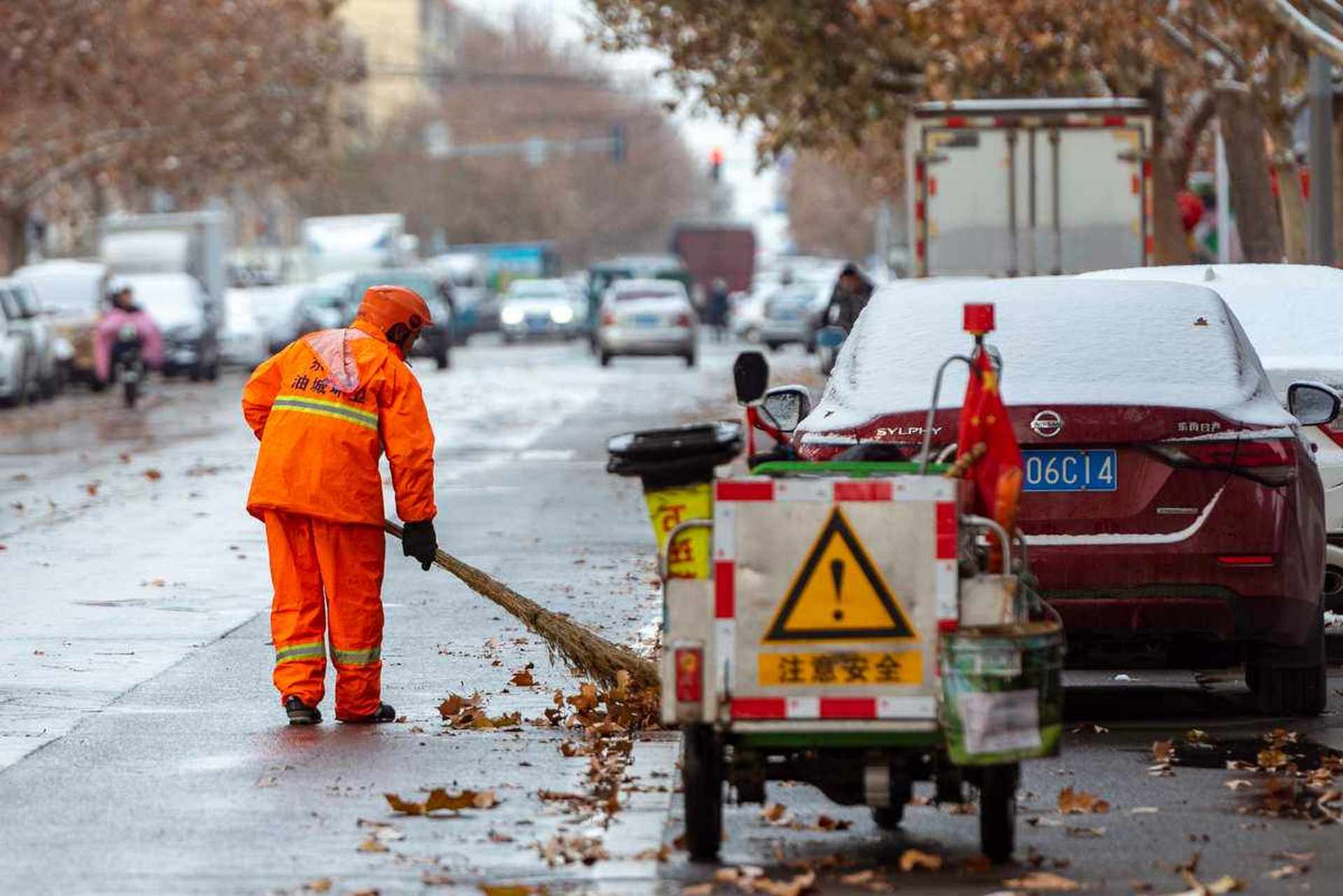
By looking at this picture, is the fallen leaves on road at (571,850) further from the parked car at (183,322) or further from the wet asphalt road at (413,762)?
the parked car at (183,322)

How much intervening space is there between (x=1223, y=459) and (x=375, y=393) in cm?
269

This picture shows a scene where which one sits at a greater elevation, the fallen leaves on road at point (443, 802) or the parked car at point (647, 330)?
the fallen leaves on road at point (443, 802)

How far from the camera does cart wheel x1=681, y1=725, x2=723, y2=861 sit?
7.20m

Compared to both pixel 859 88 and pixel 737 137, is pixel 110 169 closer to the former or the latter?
pixel 737 137

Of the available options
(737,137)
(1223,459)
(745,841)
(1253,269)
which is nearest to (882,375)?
(1223,459)

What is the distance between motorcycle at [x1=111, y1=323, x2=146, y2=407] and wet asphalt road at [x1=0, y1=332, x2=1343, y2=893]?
19.1 metres

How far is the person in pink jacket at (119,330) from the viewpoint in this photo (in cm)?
3734

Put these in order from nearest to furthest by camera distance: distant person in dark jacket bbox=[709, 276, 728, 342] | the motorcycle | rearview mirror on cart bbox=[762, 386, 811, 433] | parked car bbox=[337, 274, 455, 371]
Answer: rearview mirror on cart bbox=[762, 386, 811, 433]
the motorcycle
parked car bbox=[337, 274, 455, 371]
distant person in dark jacket bbox=[709, 276, 728, 342]

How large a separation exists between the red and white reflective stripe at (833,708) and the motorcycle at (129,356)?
3032cm

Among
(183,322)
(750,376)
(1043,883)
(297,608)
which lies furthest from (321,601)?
(183,322)

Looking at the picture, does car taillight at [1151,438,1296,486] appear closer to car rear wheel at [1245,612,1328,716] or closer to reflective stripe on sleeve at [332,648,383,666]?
car rear wheel at [1245,612,1328,716]

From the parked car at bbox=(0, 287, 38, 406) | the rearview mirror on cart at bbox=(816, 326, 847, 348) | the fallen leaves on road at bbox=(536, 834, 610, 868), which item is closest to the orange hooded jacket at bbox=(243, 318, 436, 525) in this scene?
the fallen leaves on road at bbox=(536, 834, 610, 868)

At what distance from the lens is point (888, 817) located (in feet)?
25.2

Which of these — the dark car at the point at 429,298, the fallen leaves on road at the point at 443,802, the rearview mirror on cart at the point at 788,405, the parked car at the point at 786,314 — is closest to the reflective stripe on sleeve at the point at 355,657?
the fallen leaves on road at the point at 443,802
